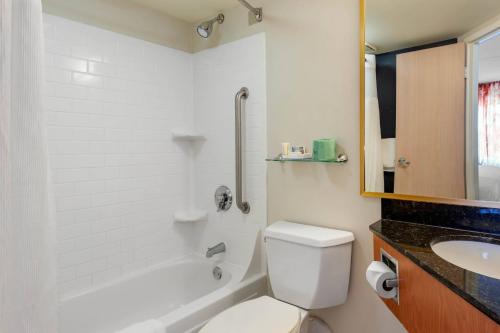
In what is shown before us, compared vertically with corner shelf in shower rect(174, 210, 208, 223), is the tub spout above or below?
below

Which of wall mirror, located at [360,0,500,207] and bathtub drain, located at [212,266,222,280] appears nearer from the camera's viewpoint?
wall mirror, located at [360,0,500,207]

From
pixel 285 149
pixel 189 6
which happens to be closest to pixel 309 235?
pixel 285 149

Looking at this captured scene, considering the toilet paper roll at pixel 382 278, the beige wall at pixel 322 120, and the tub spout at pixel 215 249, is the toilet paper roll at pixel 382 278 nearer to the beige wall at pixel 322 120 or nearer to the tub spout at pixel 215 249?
the beige wall at pixel 322 120

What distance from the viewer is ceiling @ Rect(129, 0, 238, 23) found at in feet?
6.45

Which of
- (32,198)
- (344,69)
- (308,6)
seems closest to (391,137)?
(344,69)

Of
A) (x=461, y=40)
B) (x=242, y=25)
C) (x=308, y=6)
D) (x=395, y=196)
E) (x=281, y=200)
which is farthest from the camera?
(x=242, y=25)

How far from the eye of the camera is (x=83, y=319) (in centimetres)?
168

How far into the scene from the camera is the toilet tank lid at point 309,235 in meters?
1.43

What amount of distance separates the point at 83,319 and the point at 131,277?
0.34 meters

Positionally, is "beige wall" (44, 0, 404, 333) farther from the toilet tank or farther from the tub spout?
the tub spout

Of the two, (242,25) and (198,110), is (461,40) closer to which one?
(242,25)

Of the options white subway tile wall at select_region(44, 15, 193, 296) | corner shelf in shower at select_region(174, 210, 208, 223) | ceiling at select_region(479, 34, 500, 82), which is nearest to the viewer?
ceiling at select_region(479, 34, 500, 82)

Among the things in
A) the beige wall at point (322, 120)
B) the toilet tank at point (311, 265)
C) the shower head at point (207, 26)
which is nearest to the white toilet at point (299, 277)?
the toilet tank at point (311, 265)

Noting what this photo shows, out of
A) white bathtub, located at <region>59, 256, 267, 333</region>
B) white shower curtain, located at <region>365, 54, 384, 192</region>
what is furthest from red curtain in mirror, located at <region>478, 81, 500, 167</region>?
white bathtub, located at <region>59, 256, 267, 333</region>
